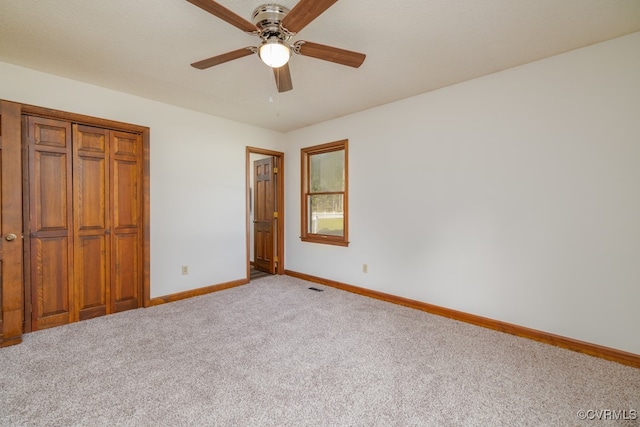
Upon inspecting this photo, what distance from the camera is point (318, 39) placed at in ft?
7.29

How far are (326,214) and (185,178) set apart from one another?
6.96 ft

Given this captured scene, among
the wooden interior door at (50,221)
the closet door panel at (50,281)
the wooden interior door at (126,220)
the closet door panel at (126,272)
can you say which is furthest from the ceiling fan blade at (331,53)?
the closet door panel at (50,281)

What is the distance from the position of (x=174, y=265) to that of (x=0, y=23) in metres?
2.67

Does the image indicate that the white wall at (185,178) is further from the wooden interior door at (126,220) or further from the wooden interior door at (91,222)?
the wooden interior door at (91,222)

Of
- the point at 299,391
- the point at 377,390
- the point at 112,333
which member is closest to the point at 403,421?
the point at 377,390

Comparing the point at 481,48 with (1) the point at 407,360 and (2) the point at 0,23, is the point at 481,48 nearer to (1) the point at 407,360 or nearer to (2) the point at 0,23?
(1) the point at 407,360

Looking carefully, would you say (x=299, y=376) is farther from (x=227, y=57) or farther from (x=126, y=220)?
(x=126, y=220)

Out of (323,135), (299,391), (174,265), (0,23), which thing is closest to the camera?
(299,391)

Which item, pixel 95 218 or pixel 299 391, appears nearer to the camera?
pixel 299 391

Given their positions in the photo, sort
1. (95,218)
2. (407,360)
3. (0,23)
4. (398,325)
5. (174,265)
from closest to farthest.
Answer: (0,23) < (407,360) < (398,325) < (95,218) < (174,265)

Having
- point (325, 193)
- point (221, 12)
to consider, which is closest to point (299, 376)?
point (221, 12)

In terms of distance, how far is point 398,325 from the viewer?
2904 millimetres

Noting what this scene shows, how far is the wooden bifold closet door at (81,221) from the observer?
2.76 meters

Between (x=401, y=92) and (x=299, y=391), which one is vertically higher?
(x=401, y=92)
